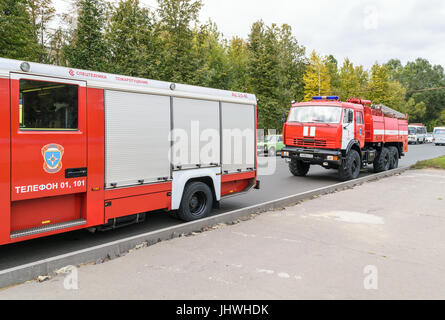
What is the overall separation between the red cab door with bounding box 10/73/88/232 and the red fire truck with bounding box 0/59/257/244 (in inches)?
0.5

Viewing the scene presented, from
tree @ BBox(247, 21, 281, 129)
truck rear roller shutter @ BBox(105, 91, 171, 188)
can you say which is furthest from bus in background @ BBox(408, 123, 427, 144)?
truck rear roller shutter @ BBox(105, 91, 171, 188)

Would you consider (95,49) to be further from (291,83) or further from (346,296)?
(291,83)

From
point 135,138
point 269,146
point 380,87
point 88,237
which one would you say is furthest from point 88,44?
point 380,87

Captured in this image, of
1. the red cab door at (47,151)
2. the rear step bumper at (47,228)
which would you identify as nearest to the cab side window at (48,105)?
the red cab door at (47,151)

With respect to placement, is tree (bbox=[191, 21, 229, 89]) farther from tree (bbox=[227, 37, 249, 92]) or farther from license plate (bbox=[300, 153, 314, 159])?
license plate (bbox=[300, 153, 314, 159])

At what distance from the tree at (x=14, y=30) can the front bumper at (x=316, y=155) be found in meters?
14.1

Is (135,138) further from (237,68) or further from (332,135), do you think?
(237,68)

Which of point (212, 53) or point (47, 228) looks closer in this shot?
point (47, 228)

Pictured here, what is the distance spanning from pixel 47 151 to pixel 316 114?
10.4 meters

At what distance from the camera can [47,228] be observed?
17.0 ft

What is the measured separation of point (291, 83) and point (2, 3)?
3589cm

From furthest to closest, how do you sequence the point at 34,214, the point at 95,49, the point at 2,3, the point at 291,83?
1. the point at 291,83
2. the point at 95,49
3. the point at 2,3
4. the point at 34,214

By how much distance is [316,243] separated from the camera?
19.8 feet

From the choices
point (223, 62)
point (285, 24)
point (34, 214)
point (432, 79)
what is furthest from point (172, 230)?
point (432, 79)
